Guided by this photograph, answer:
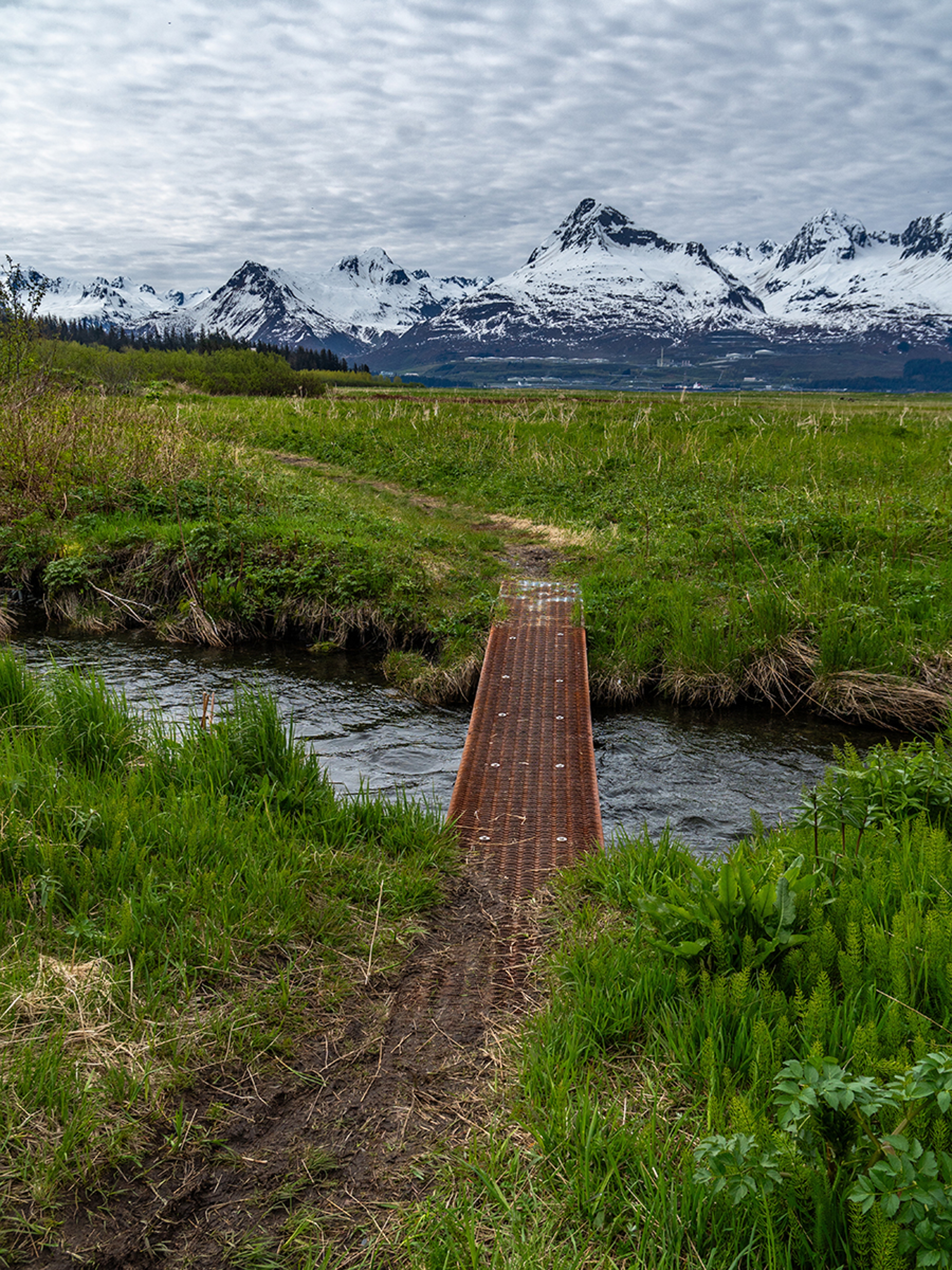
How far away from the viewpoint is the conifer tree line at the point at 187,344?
106 metres

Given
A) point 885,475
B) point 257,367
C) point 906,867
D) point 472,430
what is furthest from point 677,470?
point 257,367

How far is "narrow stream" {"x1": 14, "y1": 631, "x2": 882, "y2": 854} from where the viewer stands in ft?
21.2

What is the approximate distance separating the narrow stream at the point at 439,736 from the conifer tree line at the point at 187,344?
276 ft

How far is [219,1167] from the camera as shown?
2779 millimetres

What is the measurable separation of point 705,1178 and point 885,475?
48.8ft

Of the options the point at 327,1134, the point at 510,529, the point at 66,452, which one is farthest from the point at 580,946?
the point at 66,452

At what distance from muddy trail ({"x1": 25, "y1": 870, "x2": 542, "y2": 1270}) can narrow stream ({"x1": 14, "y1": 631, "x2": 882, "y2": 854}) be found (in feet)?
6.68

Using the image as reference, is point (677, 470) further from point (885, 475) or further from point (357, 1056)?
point (357, 1056)

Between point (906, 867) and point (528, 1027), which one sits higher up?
point (906, 867)

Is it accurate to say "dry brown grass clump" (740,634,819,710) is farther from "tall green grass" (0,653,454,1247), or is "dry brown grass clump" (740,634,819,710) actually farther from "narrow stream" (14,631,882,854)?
"tall green grass" (0,653,454,1247)

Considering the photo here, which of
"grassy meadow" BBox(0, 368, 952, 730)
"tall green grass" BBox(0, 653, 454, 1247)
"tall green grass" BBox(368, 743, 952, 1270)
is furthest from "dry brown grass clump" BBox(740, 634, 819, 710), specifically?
"tall green grass" BBox(0, 653, 454, 1247)

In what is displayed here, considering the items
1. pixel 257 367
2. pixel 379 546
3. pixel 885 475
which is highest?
pixel 257 367

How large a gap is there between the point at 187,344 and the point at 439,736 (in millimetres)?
155410

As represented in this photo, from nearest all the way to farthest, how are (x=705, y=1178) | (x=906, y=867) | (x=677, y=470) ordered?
(x=705, y=1178) < (x=906, y=867) < (x=677, y=470)
